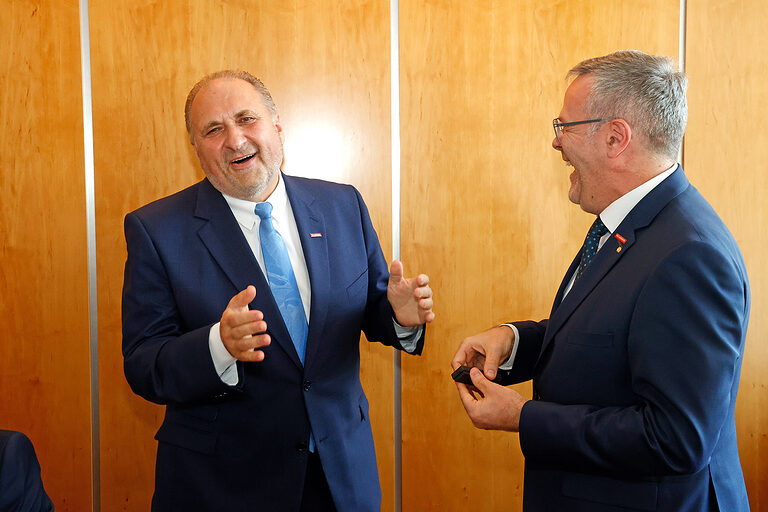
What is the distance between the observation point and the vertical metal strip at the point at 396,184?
9.95 ft

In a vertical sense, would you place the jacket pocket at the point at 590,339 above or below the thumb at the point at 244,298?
below

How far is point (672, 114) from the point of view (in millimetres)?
1624

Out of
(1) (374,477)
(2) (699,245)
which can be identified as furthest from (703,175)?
(1) (374,477)

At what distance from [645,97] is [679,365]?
2.20ft

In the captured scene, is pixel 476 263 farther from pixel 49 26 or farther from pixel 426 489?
pixel 49 26

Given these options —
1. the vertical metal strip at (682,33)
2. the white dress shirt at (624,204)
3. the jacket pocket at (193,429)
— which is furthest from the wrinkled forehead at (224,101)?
the vertical metal strip at (682,33)

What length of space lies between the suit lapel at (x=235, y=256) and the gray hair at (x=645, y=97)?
1001 millimetres

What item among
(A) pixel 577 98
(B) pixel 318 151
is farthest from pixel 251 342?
(B) pixel 318 151

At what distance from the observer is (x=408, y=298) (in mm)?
1913

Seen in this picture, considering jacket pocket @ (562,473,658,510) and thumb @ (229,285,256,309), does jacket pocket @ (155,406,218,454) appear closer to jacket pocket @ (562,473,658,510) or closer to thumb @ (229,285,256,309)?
thumb @ (229,285,256,309)

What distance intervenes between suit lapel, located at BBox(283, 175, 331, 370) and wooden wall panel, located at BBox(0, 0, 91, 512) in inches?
51.2

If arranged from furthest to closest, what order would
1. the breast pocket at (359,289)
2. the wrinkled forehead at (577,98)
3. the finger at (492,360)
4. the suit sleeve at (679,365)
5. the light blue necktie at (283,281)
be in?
the breast pocket at (359,289) < the light blue necktie at (283,281) < the finger at (492,360) < the wrinkled forehead at (577,98) < the suit sleeve at (679,365)

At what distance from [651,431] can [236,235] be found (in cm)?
121

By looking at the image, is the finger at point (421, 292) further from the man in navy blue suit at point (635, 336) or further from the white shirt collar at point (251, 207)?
the white shirt collar at point (251, 207)
